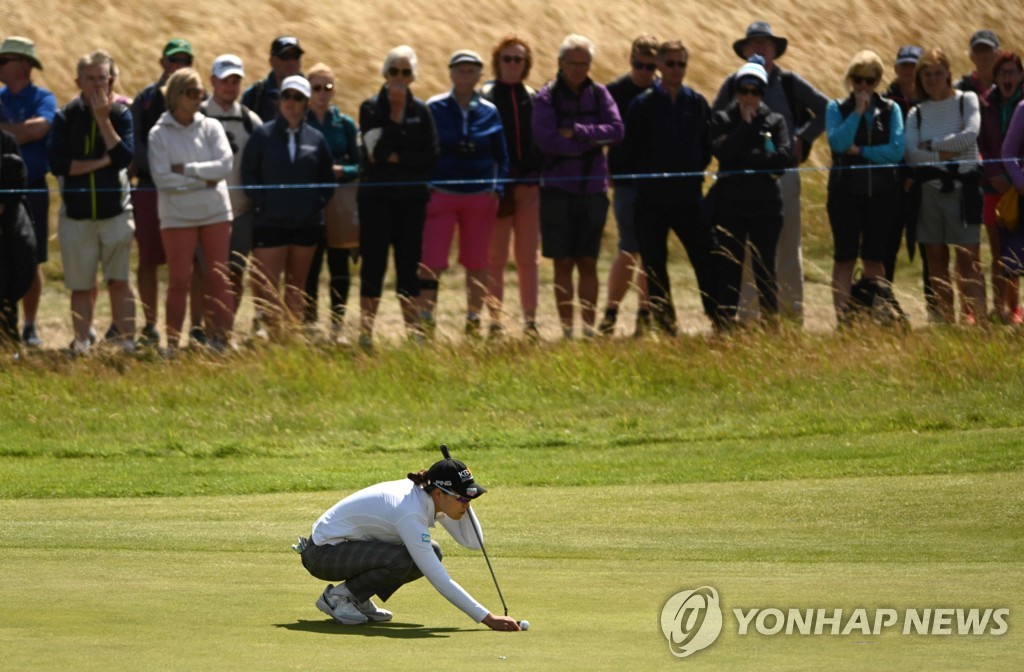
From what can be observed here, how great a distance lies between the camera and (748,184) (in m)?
14.3

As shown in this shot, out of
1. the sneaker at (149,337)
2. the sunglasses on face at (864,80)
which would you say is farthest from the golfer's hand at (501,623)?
the sunglasses on face at (864,80)

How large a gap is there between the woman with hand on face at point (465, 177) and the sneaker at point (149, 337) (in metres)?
2.28

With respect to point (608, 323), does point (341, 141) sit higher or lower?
higher

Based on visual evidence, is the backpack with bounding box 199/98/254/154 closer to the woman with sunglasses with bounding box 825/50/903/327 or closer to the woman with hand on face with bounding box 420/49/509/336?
the woman with hand on face with bounding box 420/49/509/336

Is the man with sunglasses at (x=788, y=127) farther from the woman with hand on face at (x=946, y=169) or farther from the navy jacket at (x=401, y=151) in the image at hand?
the navy jacket at (x=401, y=151)

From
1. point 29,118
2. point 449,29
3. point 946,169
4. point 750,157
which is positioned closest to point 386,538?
point 750,157

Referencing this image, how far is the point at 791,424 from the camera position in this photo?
508 inches

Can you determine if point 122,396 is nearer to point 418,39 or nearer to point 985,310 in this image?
point 985,310

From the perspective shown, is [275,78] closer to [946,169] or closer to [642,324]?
[642,324]

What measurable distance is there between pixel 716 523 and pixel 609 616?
2773 mm

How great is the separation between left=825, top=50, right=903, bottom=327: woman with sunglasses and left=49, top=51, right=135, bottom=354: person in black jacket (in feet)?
19.1

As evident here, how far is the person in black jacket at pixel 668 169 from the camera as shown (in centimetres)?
1466

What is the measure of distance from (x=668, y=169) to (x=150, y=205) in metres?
4.40

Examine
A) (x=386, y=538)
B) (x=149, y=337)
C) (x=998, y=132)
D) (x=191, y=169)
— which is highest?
(x=998, y=132)
